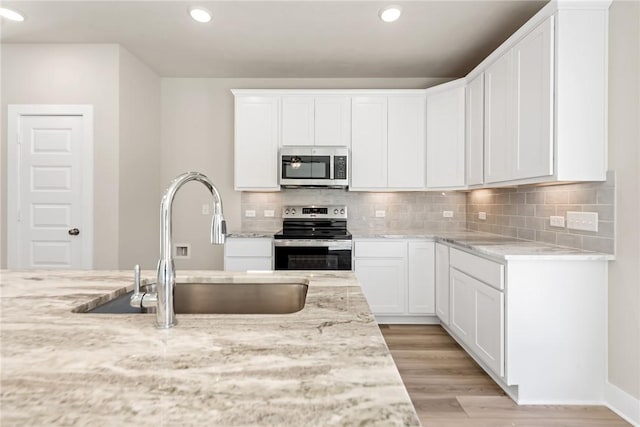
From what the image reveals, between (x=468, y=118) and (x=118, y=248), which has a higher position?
(x=468, y=118)

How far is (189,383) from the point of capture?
607 millimetres

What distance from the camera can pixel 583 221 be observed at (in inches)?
89.0

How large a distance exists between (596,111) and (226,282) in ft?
7.57

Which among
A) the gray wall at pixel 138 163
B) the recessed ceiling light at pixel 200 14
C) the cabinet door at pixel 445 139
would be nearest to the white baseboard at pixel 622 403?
the cabinet door at pixel 445 139

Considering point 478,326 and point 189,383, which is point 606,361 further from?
point 189,383

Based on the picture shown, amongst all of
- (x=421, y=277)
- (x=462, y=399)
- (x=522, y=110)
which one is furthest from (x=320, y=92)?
(x=462, y=399)

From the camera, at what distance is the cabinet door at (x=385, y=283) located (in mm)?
3484

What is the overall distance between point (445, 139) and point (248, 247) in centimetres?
223

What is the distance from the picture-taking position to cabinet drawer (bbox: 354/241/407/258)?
349 cm

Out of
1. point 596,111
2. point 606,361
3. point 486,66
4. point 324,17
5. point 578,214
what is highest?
point 324,17

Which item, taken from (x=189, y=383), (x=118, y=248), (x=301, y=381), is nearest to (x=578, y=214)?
(x=301, y=381)

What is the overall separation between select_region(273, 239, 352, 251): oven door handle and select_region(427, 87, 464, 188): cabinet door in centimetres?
111

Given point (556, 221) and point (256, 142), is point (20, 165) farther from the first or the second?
point (556, 221)

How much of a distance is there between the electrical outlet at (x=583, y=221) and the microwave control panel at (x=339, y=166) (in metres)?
1.94
